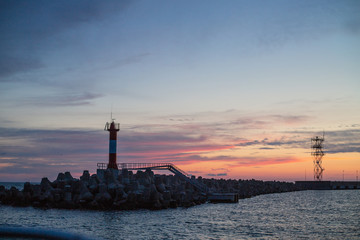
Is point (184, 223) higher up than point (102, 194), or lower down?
lower down

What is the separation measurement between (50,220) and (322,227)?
18494 millimetres

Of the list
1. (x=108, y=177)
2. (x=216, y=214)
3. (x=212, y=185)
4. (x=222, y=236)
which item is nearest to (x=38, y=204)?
(x=108, y=177)

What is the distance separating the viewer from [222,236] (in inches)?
856

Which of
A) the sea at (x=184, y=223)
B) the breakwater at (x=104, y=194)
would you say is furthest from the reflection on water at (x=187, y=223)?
the breakwater at (x=104, y=194)

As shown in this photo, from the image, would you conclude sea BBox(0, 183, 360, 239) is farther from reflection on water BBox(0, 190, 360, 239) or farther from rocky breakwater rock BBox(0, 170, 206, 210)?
rocky breakwater rock BBox(0, 170, 206, 210)

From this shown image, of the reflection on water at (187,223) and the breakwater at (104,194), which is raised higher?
the breakwater at (104,194)

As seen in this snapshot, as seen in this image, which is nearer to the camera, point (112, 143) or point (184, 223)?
point (184, 223)

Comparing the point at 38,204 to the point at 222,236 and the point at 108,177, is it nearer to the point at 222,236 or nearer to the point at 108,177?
the point at 108,177

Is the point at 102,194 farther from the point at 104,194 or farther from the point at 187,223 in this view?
the point at 187,223

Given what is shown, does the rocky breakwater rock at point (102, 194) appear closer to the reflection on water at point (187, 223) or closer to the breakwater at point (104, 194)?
the breakwater at point (104, 194)

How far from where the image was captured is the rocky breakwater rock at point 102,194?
31766 mm

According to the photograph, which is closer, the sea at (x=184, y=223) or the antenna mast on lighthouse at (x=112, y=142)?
the sea at (x=184, y=223)

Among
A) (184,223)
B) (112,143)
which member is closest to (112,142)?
(112,143)

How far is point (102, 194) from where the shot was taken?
3200 centimetres
